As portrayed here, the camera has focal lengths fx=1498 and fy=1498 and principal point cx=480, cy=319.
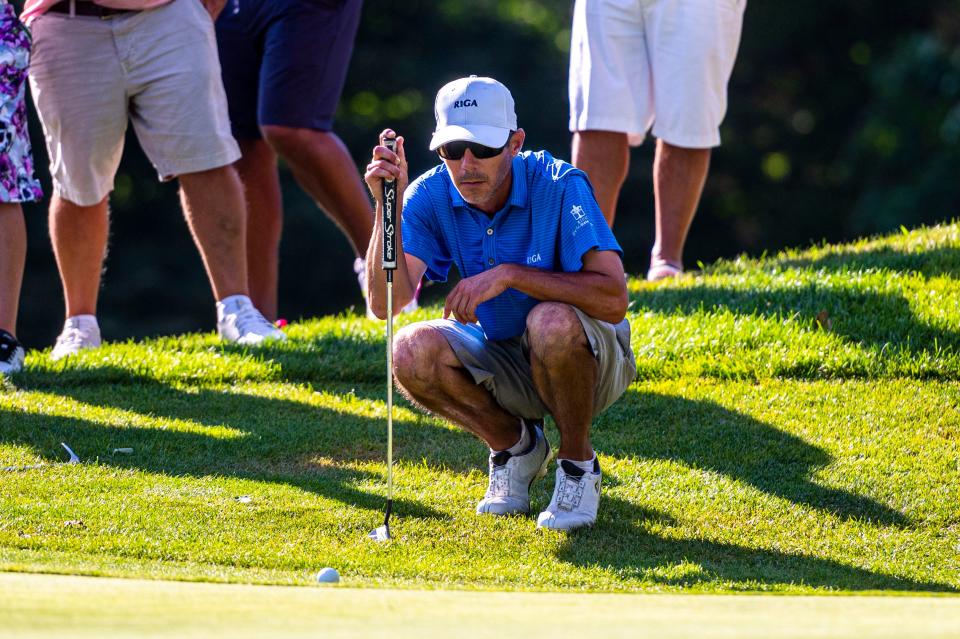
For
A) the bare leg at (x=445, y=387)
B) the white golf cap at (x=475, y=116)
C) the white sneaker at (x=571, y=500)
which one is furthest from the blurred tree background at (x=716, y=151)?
the white golf cap at (x=475, y=116)

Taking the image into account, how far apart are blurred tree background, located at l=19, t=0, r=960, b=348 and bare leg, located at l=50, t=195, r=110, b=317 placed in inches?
603

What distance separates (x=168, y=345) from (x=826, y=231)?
22.2 m

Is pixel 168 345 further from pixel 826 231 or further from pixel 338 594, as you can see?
pixel 826 231

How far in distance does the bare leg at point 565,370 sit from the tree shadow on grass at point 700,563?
0.95 feet

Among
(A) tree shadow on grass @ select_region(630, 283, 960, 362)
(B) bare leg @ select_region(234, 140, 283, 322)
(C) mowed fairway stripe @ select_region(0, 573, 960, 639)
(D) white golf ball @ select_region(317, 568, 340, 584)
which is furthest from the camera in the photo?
(B) bare leg @ select_region(234, 140, 283, 322)

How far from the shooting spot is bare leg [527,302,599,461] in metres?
4.51

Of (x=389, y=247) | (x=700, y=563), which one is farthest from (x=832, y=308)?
(x=389, y=247)

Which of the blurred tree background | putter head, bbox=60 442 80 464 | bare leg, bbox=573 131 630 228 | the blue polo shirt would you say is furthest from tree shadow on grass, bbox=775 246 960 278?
the blurred tree background

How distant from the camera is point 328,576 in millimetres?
3986

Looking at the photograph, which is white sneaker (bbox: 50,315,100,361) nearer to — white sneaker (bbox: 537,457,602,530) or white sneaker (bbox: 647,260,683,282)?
white sneaker (bbox: 647,260,683,282)

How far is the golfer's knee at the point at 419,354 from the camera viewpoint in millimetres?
4723

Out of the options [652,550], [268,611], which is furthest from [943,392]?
[268,611]

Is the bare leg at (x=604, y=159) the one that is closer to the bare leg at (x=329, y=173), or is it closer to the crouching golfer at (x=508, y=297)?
the bare leg at (x=329, y=173)

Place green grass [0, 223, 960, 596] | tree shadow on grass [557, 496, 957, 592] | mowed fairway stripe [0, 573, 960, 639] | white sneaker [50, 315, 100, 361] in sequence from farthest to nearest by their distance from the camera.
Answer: white sneaker [50, 315, 100, 361]
green grass [0, 223, 960, 596]
tree shadow on grass [557, 496, 957, 592]
mowed fairway stripe [0, 573, 960, 639]
